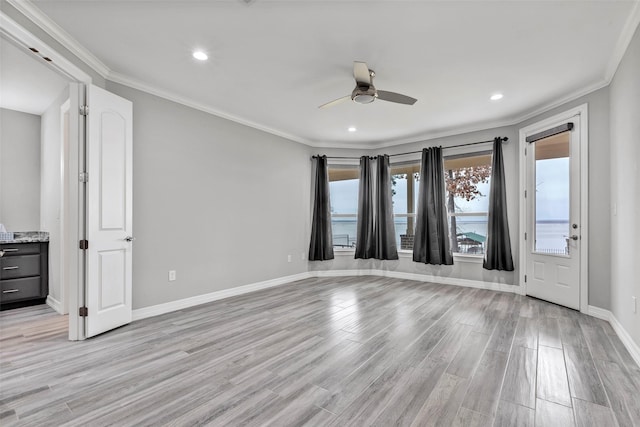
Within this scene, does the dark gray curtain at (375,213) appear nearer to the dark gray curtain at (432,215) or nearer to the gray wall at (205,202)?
the dark gray curtain at (432,215)

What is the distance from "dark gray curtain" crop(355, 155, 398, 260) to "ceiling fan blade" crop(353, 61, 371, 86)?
10.3 ft

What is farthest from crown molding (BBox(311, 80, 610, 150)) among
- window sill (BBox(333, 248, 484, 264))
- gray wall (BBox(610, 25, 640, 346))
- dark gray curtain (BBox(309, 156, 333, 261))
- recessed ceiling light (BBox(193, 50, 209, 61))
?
recessed ceiling light (BBox(193, 50, 209, 61))

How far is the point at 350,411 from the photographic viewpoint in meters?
1.75

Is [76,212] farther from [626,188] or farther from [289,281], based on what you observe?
[626,188]

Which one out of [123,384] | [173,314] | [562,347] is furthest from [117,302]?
[562,347]

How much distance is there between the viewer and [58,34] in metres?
2.49

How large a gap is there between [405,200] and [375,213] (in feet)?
2.13

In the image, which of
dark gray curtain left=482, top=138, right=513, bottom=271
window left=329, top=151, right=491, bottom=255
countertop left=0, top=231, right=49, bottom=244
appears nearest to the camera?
countertop left=0, top=231, right=49, bottom=244

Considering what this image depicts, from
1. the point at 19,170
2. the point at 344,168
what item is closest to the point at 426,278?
the point at 344,168

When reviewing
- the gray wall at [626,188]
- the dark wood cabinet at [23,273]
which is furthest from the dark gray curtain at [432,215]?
the dark wood cabinet at [23,273]

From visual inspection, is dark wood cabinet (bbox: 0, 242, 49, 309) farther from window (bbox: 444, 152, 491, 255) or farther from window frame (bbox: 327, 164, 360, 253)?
window (bbox: 444, 152, 491, 255)

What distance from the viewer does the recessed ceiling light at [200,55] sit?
109 inches

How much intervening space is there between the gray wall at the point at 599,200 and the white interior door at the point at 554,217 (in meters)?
0.15

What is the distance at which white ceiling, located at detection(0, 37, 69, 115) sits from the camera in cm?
295
